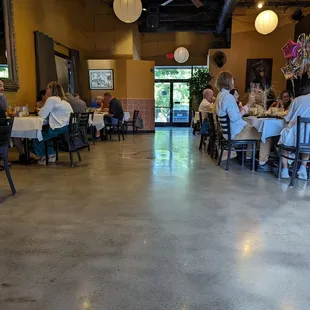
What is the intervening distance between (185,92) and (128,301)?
12.4 meters

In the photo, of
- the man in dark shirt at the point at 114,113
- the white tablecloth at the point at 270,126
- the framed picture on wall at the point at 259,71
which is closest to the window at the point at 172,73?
the framed picture on wall at the point at 259,71

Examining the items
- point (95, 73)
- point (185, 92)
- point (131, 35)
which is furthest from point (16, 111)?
point (185, 92)

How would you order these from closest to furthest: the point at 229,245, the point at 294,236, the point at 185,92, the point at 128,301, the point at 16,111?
the point at 128,301
the point at 229,245
the point at 294,236
the point at 16,111
the point at 185,92

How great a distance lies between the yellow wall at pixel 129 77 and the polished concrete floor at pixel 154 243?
6871mm

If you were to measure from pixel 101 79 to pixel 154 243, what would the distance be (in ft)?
29.7

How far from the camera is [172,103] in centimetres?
1352

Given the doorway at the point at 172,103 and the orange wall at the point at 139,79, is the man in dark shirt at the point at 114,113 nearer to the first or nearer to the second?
the orange wall at the point at 139,79

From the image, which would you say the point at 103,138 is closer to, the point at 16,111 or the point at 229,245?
the point at 16,111

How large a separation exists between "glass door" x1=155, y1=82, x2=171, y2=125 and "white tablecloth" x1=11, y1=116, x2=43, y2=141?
9460mm

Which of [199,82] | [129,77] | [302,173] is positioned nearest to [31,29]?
[129,77]

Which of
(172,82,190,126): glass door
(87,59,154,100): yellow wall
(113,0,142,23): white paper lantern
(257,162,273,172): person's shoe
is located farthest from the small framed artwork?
(257,162,273,172): person's shoe

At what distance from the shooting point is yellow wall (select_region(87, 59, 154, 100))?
10.4 m

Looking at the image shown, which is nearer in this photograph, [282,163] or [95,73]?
[282,163]

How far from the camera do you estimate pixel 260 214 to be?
9.26 feet
